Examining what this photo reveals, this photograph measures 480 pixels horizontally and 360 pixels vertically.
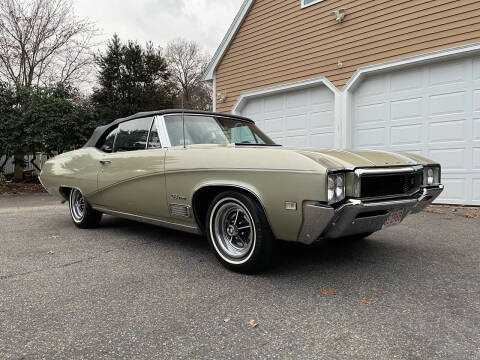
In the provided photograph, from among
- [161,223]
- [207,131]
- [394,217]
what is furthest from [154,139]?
[394,217]

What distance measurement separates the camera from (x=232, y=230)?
10.1 ft

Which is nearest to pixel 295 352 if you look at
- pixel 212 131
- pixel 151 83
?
pixel 212 131

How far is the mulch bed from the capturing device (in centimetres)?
1069

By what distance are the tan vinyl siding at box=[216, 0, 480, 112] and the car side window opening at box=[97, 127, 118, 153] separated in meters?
5.39

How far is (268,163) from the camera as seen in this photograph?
267cm

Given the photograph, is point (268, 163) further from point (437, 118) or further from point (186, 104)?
point (186, 104)

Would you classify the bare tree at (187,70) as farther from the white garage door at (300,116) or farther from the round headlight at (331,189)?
the round headlight at (331,189)

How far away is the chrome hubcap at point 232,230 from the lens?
9.87ft

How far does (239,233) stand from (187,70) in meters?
28.7

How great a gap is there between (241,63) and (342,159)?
8.28 metres

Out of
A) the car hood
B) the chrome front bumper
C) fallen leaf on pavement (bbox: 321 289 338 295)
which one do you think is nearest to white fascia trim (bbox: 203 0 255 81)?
the car hood

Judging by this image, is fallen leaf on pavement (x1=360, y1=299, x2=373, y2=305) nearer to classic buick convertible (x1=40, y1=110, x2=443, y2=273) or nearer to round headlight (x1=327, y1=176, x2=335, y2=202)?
classic buick convertible (x1=40, y1=110, x2=443, y2=273)

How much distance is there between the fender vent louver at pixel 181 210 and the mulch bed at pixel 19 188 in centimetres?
912

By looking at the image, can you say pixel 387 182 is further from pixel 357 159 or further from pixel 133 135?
pixel 133 135
